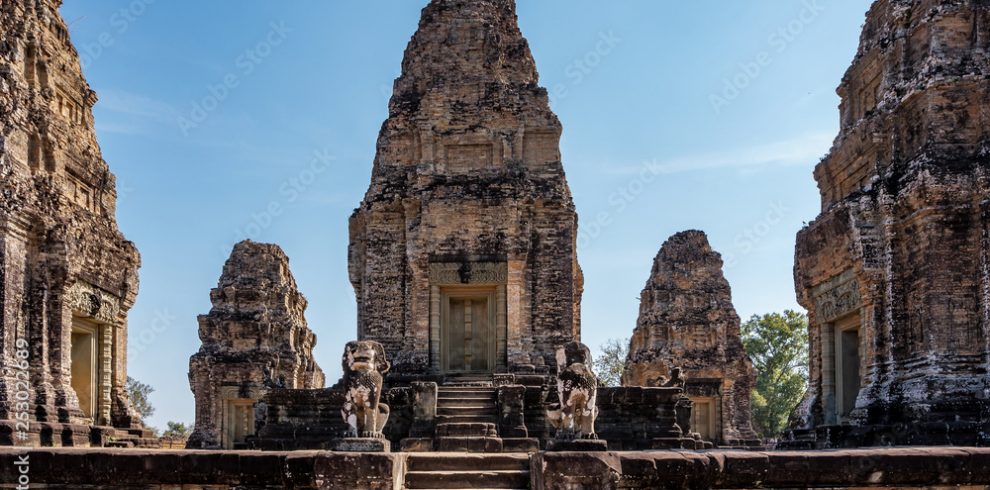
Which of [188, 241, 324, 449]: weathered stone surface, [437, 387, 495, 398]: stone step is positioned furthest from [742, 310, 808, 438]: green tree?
[437, 387, 495, 398]: stone step

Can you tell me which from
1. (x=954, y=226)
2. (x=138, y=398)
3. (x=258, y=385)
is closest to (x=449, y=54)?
(x=954, y=226)

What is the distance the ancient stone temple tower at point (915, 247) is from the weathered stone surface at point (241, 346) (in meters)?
18.1

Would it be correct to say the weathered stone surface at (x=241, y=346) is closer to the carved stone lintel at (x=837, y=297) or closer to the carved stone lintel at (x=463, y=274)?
the carved stone lintel at (x=463, y=274)

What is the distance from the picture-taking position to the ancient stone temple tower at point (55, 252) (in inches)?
632

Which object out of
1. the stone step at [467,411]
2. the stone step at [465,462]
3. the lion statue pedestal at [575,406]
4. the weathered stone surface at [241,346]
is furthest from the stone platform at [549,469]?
the weathered stone surface at [241,346]

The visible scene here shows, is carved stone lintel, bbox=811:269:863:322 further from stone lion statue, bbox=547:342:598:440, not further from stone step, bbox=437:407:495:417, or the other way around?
stone step, bbox=437:407:495:417

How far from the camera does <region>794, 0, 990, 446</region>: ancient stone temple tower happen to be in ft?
46.2

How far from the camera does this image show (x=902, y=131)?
15.6 m

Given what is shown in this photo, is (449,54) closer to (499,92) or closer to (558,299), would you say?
(499,92)

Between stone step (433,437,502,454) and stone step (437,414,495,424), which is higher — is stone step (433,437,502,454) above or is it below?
below

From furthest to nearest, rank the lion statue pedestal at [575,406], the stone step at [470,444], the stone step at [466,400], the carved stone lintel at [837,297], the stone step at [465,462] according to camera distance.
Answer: the stone step at [466,400] < the carved stone lintel at [837,297] < the stone step at [470,444] < the lion statue pedestal at [575,406] < the stone step at [465,462]

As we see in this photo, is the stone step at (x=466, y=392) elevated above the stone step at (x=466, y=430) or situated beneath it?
elevated above

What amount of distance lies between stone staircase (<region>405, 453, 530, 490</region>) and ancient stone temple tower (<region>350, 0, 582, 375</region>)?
25.3ft

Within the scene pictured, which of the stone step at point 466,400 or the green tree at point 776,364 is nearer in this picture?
the stone step at point 466,400
